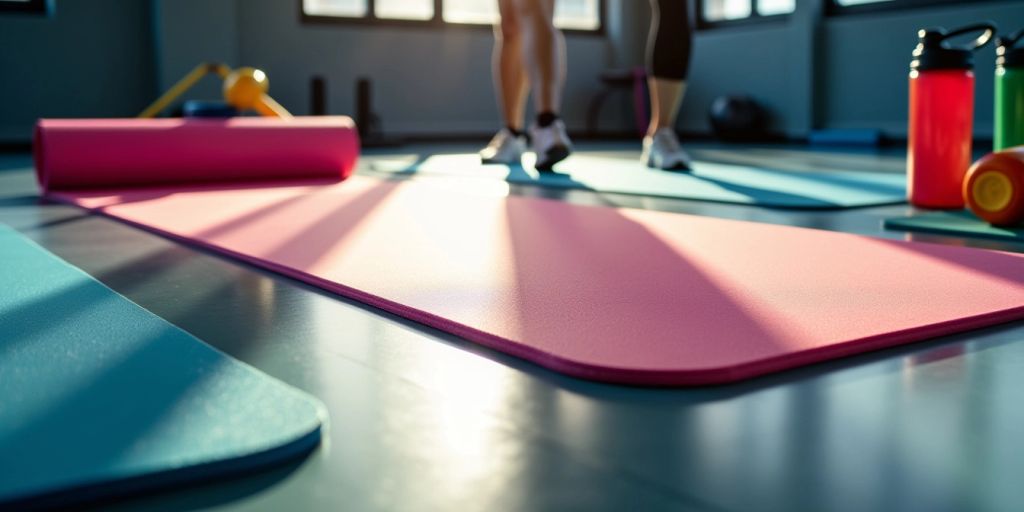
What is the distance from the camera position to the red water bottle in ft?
6.65

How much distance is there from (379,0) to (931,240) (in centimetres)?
600

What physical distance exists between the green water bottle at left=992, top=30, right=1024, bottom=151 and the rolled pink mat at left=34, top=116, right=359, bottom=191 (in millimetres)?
1955

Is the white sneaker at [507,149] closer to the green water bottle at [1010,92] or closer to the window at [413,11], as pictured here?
the green water bottle at [1010,92]

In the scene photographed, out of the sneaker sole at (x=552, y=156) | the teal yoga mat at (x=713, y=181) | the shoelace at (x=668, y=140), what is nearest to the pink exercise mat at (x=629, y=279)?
the teal yoga mat at (x=713, y=181)

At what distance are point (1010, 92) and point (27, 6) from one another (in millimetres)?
5933

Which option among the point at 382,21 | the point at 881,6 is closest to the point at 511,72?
the point at 881,6

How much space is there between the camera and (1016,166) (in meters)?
1.72

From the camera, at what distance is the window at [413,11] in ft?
23.0

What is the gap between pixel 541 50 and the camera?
3285 mm

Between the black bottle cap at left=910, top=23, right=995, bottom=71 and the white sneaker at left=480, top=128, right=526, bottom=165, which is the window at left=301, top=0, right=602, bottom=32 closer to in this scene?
the white sneaker at left=480, top=128, right=526, bottom=165

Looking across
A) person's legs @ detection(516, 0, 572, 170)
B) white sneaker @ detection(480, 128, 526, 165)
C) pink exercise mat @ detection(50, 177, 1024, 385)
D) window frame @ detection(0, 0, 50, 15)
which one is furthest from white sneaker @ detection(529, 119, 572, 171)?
window frame @ detection(0, 0, 50, 15)

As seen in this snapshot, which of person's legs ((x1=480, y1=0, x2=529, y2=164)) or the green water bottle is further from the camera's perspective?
person's legs ((x1=480, y1=0, x2=529, y2=164))

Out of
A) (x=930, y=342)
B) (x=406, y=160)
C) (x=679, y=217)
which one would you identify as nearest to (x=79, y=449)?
(x=930, y=342)

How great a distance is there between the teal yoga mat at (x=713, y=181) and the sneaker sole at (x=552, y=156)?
4 centimetres
